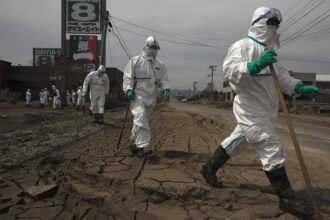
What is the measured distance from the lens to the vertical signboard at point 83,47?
1917 cm

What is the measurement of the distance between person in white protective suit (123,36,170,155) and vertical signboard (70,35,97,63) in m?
16.0

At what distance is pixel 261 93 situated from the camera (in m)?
2.54

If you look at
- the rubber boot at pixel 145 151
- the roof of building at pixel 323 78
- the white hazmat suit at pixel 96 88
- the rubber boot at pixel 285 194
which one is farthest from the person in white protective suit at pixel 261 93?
the roof of building at pixel 323 78

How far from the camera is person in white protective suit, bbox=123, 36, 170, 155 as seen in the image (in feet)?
13.6

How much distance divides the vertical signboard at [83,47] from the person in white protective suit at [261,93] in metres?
18.2

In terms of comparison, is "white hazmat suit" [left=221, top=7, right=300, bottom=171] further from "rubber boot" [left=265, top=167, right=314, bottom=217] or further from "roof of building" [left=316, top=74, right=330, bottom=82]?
"roof of building" [left=316, top=74, right=330, bottom=82]

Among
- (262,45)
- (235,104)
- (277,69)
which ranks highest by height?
(262,45)

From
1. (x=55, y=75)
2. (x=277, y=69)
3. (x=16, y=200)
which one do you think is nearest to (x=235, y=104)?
(x=277, y=69)

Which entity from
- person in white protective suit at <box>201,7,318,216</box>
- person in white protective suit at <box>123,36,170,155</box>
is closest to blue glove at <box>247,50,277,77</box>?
person in white protective suit at <box>201,7,318,216</box>

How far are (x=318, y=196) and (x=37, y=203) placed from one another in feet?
9.77

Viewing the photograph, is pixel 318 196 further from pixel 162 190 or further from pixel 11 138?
pixel 11 138

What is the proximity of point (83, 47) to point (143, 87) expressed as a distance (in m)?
16.6

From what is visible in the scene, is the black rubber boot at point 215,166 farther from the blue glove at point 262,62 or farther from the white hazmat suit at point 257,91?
the blue glove at point 262,62

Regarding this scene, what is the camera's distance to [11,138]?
5.66 metres
